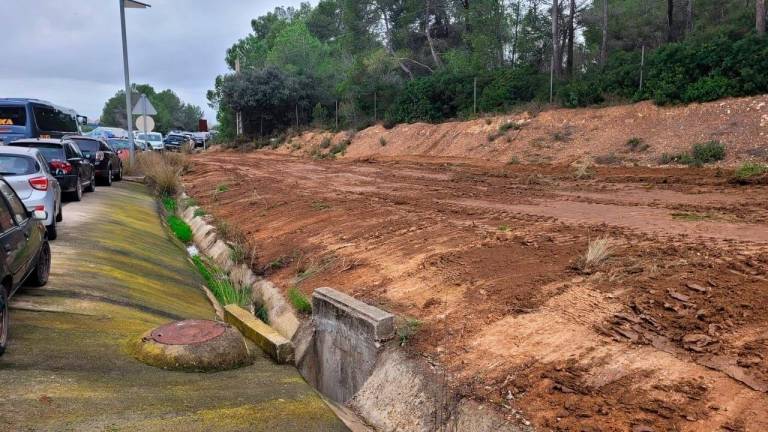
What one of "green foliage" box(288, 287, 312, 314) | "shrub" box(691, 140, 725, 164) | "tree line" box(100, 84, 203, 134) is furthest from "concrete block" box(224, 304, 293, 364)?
"tree line" box(100, 84, 203, 134)

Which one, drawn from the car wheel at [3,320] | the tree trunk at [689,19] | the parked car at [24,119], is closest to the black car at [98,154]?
the parked car at [24,119]

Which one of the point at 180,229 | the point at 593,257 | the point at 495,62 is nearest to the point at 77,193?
the point at 180,229

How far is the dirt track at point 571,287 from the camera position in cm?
451

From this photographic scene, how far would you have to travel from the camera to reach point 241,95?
52.1 metres

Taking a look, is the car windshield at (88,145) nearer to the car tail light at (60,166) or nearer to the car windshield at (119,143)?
the car tail light at (60,166)

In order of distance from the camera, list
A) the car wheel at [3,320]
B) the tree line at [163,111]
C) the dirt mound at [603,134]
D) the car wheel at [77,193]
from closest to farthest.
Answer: the car wheel at [3,320], the car wheel at [77,193], the dirt mound at [603,134], the tree line at [163,111]

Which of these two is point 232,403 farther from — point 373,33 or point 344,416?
point 373,33

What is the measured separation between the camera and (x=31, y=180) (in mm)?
10398

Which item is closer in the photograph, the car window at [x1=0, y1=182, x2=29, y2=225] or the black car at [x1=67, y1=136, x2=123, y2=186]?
the car window at [x1=0, y1=182, x2=29, y2=225]

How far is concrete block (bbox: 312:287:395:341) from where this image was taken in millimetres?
6270

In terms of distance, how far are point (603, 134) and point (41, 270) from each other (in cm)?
2002

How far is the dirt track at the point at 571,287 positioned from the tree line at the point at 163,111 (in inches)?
4742

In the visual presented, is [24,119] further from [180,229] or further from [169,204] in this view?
[180,229]

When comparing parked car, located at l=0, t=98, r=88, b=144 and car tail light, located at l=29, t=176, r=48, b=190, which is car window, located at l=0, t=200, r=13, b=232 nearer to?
car tail light, located at l=29, t=176, r=48, b=190
